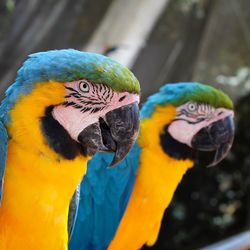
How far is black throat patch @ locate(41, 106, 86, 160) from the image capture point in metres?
0.93

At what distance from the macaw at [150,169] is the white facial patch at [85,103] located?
0.44 m

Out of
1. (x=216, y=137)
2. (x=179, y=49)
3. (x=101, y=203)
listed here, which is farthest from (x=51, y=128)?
(x=179, y=49)

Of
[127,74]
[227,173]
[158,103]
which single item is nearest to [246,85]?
[227,173]

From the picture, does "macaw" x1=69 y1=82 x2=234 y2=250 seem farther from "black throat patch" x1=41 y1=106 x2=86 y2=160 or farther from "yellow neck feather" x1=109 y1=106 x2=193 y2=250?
"black throat patch" x1=41 y1=106 x2=86 y2=160

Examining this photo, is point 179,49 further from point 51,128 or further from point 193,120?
point 51,128

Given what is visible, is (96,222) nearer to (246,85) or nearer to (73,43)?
(73,43)

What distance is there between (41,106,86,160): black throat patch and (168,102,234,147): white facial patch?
1.72 ft

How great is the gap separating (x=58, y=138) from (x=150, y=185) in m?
0.54

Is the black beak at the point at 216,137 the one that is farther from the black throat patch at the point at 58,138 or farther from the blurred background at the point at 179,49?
the blurred background at the point at 179,49

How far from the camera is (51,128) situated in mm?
938

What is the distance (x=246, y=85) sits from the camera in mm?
3307

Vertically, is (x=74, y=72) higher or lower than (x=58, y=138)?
higher

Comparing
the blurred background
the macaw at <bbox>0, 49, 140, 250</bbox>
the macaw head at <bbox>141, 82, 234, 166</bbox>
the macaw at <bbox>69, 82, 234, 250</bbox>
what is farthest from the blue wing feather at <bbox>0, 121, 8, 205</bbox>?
the blurred background

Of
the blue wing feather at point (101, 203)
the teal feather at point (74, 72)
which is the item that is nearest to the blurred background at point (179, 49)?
the blue wing feather at point (101, 203)
